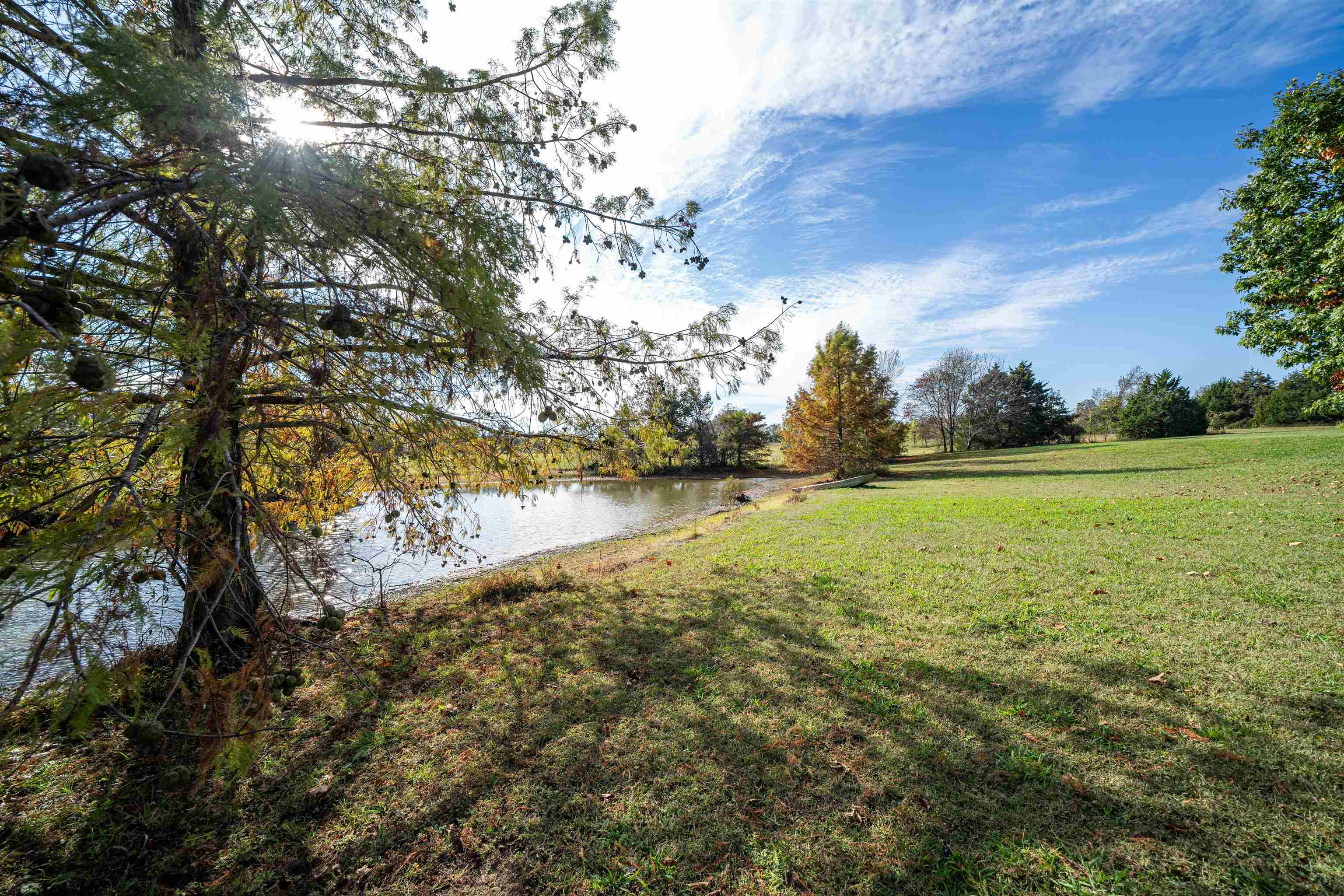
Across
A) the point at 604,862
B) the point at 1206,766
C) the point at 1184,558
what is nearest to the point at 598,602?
the point at 604,862

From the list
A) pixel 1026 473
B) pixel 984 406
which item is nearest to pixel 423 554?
pixel 1026 473

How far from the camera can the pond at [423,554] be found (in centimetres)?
296

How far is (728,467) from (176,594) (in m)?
34.2

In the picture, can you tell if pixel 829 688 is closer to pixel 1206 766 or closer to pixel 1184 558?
pixel 1206 766

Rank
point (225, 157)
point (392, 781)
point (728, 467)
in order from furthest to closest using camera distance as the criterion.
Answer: point (728, 467) < point (392, 781) < point (225, 157)

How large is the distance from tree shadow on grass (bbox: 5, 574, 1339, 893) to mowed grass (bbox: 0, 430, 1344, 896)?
15 millimetres

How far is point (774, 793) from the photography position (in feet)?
8.51

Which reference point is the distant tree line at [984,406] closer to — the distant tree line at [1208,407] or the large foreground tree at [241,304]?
the distant tree line at [1208,407]

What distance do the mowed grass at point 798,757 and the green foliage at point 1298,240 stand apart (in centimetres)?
807

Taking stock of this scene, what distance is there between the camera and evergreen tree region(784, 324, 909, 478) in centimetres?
2284

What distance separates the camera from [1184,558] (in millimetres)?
5883

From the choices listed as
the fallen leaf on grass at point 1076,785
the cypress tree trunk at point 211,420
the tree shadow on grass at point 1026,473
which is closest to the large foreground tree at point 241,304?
the cypress tree trunk at point 211,420

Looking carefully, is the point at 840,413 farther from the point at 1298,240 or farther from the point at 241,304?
the point at 241,304

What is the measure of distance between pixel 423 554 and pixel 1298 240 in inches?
886
